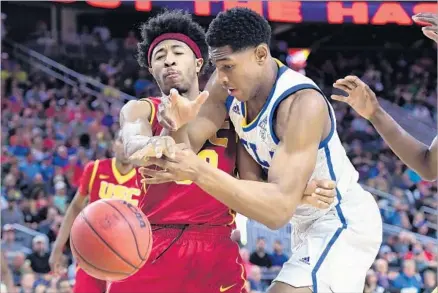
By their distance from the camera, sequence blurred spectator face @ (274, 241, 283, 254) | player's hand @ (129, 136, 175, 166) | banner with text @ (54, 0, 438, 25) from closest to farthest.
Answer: player's hand @ (129, 136, 175, 166)
blurred spectator face @ (274, 241, 283, 254)
banner with text @ (54, 0, 438, 25)

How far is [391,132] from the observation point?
414cm

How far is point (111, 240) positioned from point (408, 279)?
21.6 ft

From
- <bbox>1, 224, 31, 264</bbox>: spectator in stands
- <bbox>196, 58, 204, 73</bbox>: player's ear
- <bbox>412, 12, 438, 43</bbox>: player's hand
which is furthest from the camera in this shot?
<bbox>1, 224, 31, 264</bbox>: spectator in stands

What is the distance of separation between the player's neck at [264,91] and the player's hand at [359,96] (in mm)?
475

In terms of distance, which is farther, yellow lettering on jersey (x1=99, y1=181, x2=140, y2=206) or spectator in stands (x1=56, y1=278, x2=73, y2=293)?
spectator in stands (x1=56, y1=278, x2=73, y2=293)

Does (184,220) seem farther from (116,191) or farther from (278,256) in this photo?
(278,256)

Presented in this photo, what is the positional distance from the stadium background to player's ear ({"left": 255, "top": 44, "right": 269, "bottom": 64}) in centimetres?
474

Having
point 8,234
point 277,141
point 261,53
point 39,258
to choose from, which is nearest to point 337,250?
point 277,141

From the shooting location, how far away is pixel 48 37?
1580cm

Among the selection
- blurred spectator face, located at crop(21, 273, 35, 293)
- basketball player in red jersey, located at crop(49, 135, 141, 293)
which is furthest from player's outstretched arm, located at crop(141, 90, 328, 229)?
blurred spectator face, located at crop(21, 273, 35, 293)

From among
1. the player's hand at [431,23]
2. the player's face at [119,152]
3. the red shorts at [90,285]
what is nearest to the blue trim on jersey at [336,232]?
the player's hand at [431,23]

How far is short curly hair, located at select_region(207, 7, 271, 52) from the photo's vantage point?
3.56m

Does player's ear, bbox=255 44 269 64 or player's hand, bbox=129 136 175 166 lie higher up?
player's ear, bbox=255 44 269 64

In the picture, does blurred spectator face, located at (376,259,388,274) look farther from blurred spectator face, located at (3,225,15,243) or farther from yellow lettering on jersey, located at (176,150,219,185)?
yellow lettering on jersey, located at (176,150,219,185)
